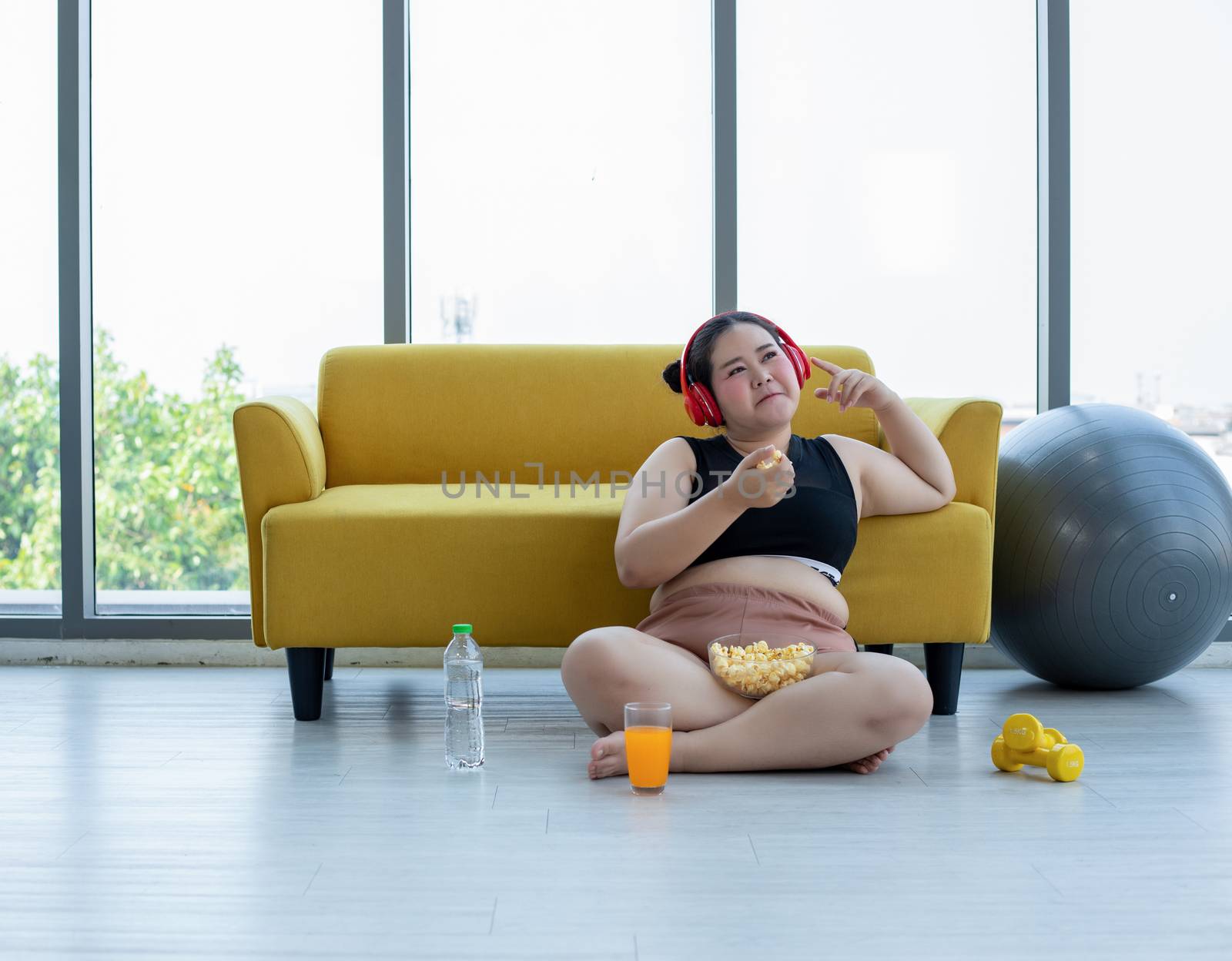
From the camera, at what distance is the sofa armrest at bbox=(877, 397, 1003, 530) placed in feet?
7.34

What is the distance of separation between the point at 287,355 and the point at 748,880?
2126 millimetres

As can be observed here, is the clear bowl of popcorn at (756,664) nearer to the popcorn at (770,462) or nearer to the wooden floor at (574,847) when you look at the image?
the wooden floor at (574,847)

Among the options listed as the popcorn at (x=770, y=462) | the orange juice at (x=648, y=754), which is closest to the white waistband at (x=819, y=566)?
the popcorn at (x=770, y=462)

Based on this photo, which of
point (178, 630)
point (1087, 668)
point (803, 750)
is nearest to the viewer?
point (803, 750)

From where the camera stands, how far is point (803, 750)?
5.82ft

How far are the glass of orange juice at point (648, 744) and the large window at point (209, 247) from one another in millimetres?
1645

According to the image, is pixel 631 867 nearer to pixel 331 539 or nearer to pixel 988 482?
pixel 331 539

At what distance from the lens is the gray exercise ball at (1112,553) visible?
90.0 inches

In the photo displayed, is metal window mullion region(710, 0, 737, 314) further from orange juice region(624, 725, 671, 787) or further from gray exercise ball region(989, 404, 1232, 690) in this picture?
orange juice region(624, 725, 671, 787)

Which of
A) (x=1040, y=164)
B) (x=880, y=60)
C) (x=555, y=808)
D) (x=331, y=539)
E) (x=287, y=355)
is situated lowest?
(x=555, y=808)

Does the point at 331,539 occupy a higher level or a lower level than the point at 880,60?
lower

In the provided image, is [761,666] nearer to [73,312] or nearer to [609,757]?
[609,757]

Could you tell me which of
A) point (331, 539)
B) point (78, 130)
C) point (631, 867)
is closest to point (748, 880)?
point (631, 867)

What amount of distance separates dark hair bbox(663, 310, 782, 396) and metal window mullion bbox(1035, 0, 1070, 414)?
1.33 metres
